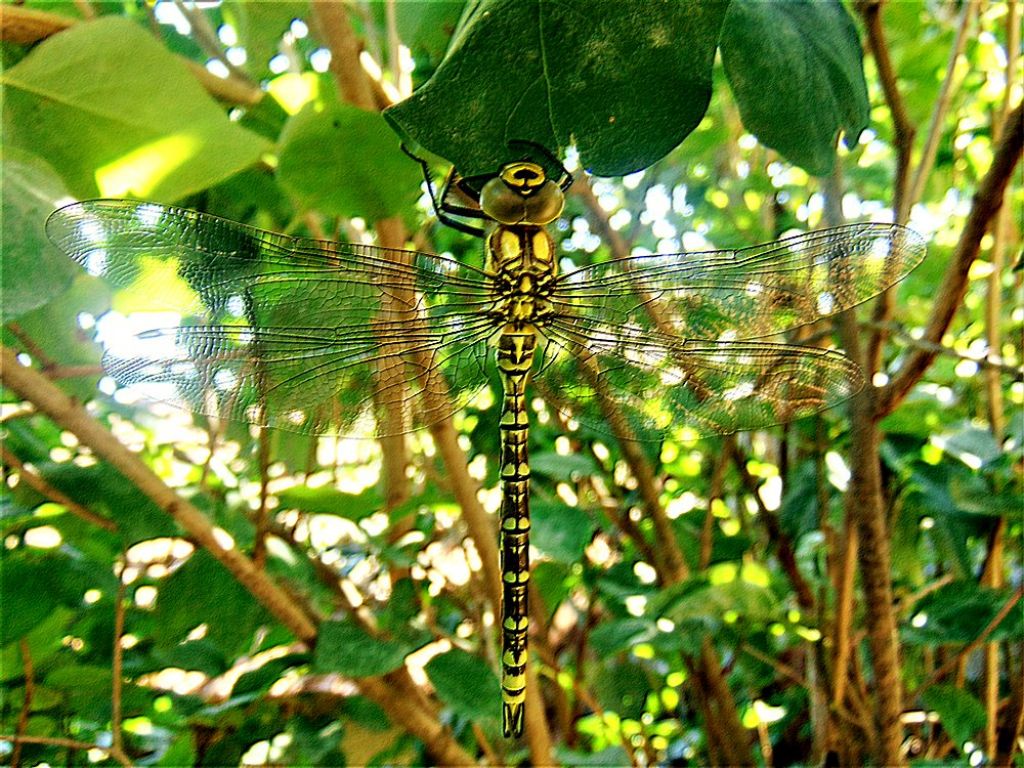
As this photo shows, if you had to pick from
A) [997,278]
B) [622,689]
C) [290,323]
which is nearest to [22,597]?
[290,323]

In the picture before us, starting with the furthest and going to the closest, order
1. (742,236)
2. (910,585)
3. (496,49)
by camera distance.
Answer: (742,236) < (910,585) < (496,49)

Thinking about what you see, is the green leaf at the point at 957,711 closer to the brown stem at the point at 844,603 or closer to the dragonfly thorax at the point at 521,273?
the brown stem at the point at 844,603

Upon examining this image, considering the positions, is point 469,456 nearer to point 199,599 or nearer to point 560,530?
point 560,530

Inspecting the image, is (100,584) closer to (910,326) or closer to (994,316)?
(994,316)

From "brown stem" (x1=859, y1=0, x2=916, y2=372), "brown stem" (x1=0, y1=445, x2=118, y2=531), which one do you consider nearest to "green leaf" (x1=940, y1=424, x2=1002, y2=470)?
"brown stem" (x1=859, y1=0, x2=916, y2=372)

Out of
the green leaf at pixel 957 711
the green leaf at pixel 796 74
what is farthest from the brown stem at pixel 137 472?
the green leaf at pixel 957 711

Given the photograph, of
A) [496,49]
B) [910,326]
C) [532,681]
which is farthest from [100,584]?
[910,326]
